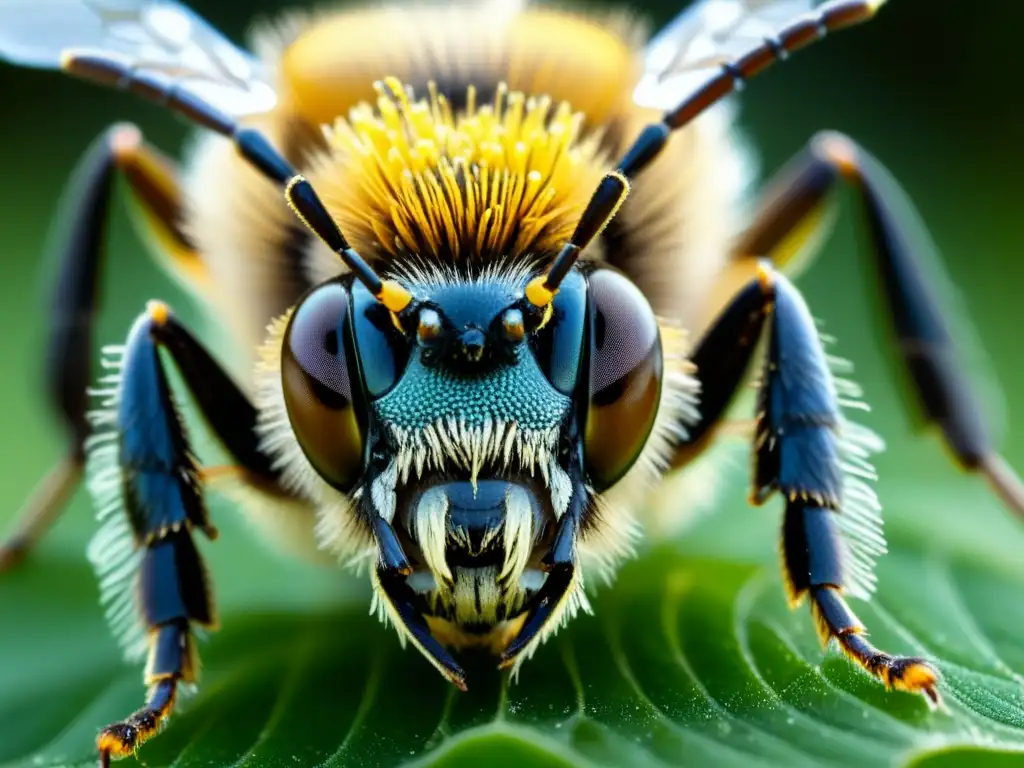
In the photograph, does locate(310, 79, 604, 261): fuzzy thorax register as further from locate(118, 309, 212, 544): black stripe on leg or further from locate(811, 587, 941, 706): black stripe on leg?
locate(811, 587, 941, 706): black stripe on leg

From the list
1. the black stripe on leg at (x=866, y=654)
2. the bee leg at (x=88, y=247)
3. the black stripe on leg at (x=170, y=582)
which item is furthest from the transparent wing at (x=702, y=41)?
the bee leg at (x=88, y=247)

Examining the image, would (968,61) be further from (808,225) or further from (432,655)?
(432,655)

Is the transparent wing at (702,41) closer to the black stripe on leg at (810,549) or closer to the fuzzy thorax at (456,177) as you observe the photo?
the fuzzy thorax at (456,177)

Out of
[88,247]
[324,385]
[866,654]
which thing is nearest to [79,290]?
[88,247]

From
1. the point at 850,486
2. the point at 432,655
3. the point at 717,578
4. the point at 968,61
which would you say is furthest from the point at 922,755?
the point at 968,61

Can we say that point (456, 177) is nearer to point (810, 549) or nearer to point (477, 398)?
point (477, 398)

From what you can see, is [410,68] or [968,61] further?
[968,61]

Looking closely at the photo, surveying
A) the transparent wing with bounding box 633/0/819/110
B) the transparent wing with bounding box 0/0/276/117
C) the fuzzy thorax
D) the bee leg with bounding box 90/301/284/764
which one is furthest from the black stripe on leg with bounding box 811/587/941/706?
the transparent wing with bounding box 0/0/276/117
